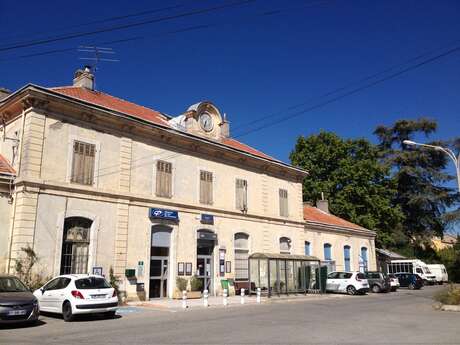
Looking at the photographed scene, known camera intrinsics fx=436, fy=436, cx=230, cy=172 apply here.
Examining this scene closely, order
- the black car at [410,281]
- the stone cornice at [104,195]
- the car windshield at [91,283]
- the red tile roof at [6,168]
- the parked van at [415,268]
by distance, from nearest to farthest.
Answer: the car windshield at [91,283], the stone cornice at [104,195], the red tile roof at [6,168], the black car at [410,281], the parked van at [415,268]

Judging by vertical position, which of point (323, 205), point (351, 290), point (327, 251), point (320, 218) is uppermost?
point (323, 205)

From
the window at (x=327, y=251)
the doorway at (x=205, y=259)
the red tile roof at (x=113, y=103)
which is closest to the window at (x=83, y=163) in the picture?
the red tile roof at (x=113, y=103)

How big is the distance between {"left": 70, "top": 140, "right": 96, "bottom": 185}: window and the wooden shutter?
9.70m

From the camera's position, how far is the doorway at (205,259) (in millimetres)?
23234

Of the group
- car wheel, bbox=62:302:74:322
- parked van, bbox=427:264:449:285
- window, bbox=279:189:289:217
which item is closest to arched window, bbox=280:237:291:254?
window, bbox=279:189:289:217

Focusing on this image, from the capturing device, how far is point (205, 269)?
77.2ft

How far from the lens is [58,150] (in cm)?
1800

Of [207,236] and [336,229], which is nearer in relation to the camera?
[207,236]

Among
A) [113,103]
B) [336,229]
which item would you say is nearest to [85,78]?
[113,103]

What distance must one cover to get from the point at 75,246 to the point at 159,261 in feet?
14.8

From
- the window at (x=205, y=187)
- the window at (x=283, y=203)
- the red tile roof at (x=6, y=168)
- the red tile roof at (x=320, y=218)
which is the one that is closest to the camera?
the red tile roof at (x=6, y=168)

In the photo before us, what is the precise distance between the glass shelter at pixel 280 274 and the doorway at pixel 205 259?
254 centimetres

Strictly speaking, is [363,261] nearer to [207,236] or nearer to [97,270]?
[207,236]

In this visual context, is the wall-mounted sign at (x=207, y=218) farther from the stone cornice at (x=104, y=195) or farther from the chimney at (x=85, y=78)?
the chimney at (x=85, y=78)
